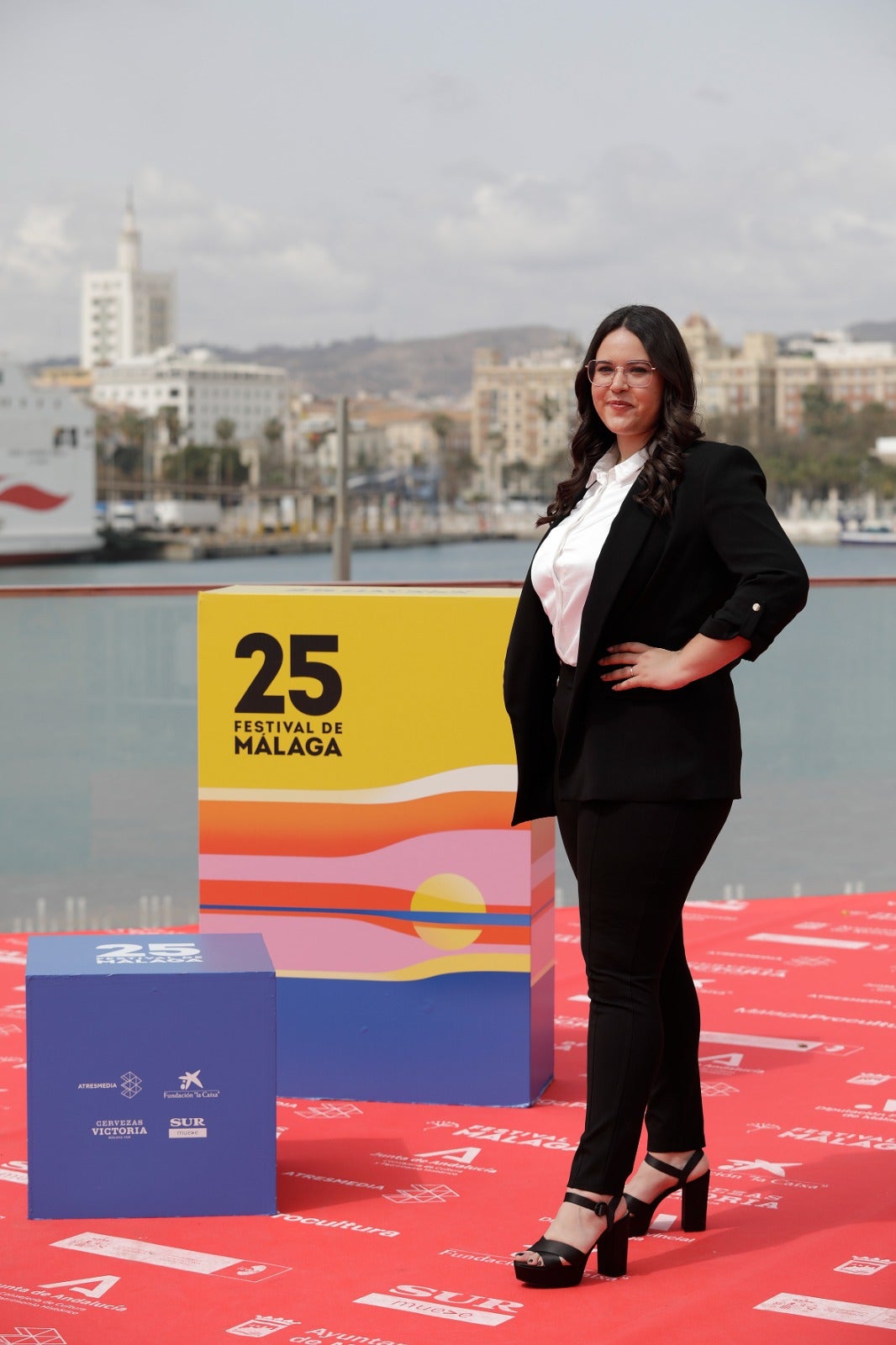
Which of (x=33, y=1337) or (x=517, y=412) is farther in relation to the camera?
(x=517, y=412)

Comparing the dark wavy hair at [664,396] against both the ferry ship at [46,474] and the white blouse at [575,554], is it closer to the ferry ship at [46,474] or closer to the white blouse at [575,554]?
the white blouse at [575,554]

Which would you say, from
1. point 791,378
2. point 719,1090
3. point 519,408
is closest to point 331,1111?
point 719,1090

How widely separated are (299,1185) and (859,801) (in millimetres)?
3210

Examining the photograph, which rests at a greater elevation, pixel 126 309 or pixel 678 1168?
pixel 126 309

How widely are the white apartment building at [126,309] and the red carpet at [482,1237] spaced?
10478 centimetres

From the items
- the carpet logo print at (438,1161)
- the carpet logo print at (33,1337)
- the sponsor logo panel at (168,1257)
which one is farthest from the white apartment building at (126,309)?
the carpet logo print at (33,1337)

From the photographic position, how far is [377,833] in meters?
2.86

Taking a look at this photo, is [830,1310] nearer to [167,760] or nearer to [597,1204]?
[597,1204]

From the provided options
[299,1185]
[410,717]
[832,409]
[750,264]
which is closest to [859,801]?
[410,717]

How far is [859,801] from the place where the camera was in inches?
208

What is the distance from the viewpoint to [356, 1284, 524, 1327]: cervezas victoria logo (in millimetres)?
1950

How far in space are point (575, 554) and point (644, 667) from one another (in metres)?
0.16

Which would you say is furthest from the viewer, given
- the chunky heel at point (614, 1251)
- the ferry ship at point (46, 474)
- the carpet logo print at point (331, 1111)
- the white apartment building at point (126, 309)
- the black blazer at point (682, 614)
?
the white apartment building at point (126, 309)

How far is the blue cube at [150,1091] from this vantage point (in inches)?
90.2
